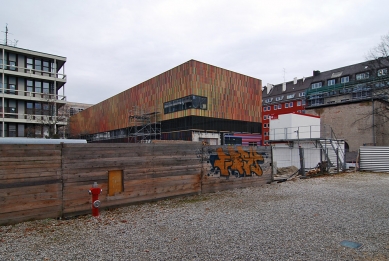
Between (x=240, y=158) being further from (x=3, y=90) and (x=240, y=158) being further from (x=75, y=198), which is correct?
(x=3, y=90)

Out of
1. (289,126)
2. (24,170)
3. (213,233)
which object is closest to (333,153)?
(289,126)

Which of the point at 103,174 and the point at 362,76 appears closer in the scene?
the point at 103,174

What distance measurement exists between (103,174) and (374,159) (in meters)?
20.2

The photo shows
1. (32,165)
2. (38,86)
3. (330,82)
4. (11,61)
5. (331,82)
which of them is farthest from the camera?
(330,82)

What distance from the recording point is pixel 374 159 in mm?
19406

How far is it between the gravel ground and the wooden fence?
0.41m

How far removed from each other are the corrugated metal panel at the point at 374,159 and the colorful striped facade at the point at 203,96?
18.7 metres

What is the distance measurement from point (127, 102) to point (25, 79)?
16055mm

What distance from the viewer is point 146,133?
131 ft

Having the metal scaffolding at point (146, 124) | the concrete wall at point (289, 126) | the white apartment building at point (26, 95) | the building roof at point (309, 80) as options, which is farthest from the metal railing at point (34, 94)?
the building roof at point (309, 80)

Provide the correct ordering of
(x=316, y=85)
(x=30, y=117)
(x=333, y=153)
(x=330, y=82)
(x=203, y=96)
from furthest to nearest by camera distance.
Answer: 1. (x=316, y=85)
2. (x=330, y=82)
3. (x=203, y=96)
4. (x=30, y=117)
5. (x=333, y=153)

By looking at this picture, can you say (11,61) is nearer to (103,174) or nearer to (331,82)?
(103,174)

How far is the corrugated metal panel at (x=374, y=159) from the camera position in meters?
Result: 19.0

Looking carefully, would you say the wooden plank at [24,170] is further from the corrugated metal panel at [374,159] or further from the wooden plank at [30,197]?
the corrugated metal panel at [374,159]
